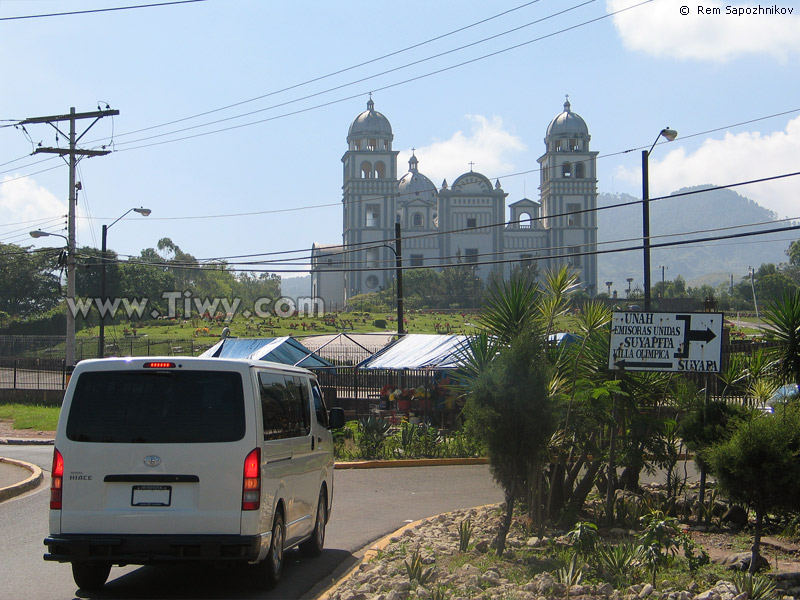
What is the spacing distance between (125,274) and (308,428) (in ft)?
225

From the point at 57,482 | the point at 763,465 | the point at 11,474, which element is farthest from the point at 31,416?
the point at 763,465

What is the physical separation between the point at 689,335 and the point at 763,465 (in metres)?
2.87

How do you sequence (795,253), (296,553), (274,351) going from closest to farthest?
(296,553), (274,351), (795,253)

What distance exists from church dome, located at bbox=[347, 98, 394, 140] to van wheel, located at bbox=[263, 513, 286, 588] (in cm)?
9509

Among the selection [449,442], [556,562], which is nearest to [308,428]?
[556,562]

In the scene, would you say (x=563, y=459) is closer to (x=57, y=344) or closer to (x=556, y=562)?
(x=556, y=562)

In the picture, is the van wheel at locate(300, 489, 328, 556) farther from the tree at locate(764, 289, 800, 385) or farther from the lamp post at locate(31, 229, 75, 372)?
the lamp post at locate(31, 229, 75, 372)

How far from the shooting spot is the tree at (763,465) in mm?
6977

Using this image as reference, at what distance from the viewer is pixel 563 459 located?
1014 centimetres

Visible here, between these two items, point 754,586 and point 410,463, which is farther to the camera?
point 410,463

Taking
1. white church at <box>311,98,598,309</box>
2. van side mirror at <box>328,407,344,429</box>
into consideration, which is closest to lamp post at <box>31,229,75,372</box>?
van side mirror at <box>328,407,344,429</box>

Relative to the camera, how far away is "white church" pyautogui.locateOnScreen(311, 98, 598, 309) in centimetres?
10044

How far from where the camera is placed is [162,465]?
23.1 ft

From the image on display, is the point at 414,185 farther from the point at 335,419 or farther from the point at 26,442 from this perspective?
the point at 335,419
